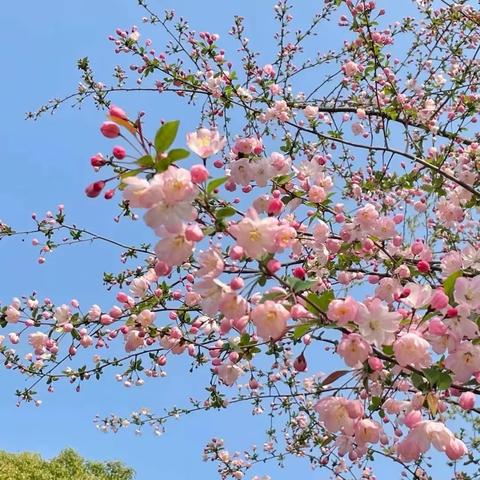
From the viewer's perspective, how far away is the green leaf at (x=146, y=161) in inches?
51.4

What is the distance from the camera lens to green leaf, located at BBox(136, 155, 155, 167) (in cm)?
131

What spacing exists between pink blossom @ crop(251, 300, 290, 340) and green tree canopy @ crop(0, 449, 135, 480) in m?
9.84

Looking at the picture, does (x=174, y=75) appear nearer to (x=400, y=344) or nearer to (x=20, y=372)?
(x=20, y=372)

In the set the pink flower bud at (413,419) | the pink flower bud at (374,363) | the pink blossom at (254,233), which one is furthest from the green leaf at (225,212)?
the pink flower bud at (413,419)

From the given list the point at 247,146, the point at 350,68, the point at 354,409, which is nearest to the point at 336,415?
the point at 354,409

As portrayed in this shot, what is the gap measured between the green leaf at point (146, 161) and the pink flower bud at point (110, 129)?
0.11 meters

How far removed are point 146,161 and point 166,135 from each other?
8 centimetres

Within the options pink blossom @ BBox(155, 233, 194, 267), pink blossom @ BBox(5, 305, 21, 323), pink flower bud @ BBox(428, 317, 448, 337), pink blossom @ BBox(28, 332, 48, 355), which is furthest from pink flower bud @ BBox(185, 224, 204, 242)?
pink blossom @ BBox(5, 305, 21, 323)

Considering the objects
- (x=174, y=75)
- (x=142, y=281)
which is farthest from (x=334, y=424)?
(x=174, y=75)

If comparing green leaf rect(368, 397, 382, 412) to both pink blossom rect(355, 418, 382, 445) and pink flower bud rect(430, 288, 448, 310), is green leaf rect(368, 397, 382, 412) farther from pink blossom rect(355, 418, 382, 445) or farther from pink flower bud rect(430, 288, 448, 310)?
pink flower bud rect(430, 288, 448, 310)

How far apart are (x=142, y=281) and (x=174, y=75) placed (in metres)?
2.17

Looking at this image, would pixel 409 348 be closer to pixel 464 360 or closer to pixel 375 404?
pixel 464 360

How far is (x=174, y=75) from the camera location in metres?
4.43

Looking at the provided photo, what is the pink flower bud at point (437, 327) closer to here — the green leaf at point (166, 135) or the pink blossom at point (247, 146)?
the green leaf at point (166, 135)
